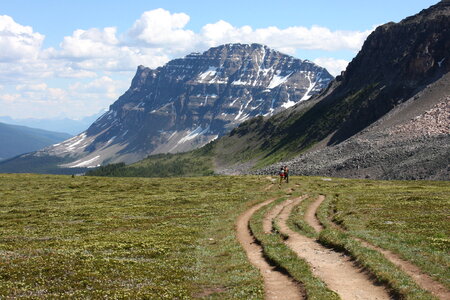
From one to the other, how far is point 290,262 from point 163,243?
13.9m

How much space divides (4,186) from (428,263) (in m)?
118

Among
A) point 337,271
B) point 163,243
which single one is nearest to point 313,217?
point 163,243

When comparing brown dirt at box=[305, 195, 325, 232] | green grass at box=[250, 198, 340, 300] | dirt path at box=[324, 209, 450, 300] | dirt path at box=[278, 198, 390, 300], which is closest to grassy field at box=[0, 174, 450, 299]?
dirt path at box=[324, 209, 450, 300]

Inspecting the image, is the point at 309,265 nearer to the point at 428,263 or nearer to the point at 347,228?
the point at 428,263

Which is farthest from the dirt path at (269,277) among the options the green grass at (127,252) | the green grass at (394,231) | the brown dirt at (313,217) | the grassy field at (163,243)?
the brown dirt at (313,217)

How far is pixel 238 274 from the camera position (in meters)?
29.2

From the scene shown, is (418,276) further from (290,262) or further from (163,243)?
(163,243)

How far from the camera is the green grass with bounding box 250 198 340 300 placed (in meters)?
23.9

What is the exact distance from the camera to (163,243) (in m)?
40.0

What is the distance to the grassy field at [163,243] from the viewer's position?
1024 inches

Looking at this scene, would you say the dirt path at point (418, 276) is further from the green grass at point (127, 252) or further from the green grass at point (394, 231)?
the green grass at point (127, 252)

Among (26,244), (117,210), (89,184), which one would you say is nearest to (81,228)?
(26,244)

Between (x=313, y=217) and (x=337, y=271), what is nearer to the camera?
(x=337, y=271)

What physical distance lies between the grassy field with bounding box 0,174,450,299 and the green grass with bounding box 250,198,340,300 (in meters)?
2.31
